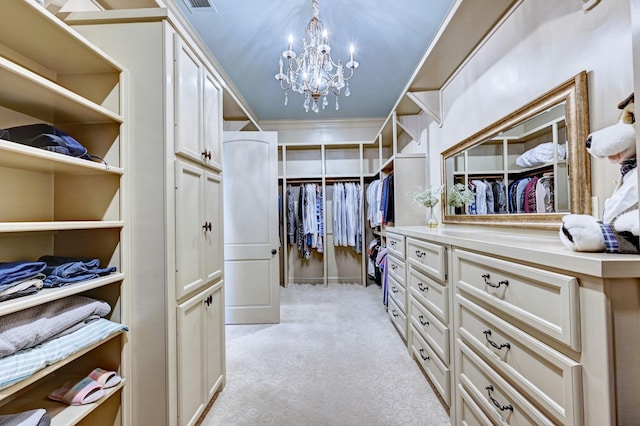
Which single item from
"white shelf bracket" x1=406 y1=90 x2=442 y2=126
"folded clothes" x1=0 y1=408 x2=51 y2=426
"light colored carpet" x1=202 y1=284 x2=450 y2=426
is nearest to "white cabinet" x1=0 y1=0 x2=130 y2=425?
"folded clothes" x1=0 y1=408 x2=51 y2=426

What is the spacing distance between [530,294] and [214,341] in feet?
5.50

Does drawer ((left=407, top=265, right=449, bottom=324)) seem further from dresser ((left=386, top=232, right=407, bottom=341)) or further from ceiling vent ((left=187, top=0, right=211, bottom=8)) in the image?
ceiling vent ((left=187, top=0, right=211, bottom=8))

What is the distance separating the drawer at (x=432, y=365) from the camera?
62.0 inches

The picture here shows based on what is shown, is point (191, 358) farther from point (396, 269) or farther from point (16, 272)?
point (396, 269)

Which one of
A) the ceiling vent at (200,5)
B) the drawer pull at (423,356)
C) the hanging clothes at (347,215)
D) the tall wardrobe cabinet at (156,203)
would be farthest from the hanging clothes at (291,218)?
the tall wardrobe cabinet at (156,203)

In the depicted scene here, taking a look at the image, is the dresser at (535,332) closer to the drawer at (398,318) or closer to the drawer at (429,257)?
the drawer at (429,257)

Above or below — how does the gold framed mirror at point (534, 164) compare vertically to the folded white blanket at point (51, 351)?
above

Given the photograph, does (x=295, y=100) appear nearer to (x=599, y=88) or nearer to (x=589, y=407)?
(x=599, y=88)

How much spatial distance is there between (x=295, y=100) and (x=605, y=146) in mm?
3590

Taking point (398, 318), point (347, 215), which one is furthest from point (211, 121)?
point (347, 215)

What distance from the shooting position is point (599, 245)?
2.60 ft

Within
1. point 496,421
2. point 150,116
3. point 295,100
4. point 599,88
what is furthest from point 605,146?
point 295,100

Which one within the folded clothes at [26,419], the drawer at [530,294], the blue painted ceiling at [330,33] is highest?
the blue painted ceiling at [330,33]

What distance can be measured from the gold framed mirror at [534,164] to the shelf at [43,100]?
198 cm
